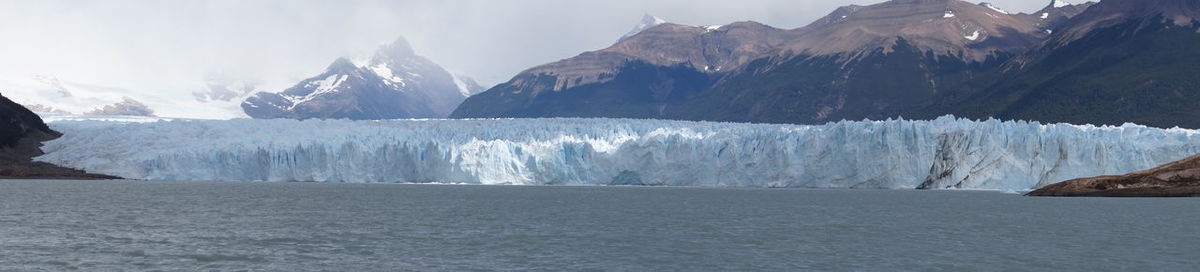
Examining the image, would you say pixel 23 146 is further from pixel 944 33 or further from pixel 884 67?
pixel 944 33

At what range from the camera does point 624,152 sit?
69.2 metres

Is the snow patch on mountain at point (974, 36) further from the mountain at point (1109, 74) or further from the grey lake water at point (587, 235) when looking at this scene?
the grey lake water at point (587, 235)

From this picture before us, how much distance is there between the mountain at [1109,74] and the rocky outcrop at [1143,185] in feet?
184

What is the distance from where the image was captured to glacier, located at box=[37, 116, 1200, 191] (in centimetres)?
6091

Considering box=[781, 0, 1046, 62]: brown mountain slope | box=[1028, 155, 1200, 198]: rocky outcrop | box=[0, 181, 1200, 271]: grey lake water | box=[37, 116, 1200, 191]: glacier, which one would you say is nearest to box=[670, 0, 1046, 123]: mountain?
box=[781, 0, 1046, 62]: brown mountain slope

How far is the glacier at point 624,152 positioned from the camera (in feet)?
200

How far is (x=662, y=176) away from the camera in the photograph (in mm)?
69688

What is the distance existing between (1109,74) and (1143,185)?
80308mm

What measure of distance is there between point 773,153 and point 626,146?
9.69 meters

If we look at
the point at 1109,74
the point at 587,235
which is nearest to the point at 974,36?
the point at 1109,74

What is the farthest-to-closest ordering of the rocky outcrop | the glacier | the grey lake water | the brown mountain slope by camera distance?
the brown mountain slope → the glacier → the rocky outcrop → the grey lake water

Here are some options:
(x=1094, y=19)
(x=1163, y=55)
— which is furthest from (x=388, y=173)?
(x=1094, y=19)

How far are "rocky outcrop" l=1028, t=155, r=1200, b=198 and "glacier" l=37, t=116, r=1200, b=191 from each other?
1805 mm

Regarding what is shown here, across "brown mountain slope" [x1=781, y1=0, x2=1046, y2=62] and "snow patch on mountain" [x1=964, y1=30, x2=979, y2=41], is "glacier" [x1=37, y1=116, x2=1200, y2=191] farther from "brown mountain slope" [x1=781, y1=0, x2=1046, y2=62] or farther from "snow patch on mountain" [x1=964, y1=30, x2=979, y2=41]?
"snow patch on mountain" [x1=964, y1=30, x2=979, y2=41]
